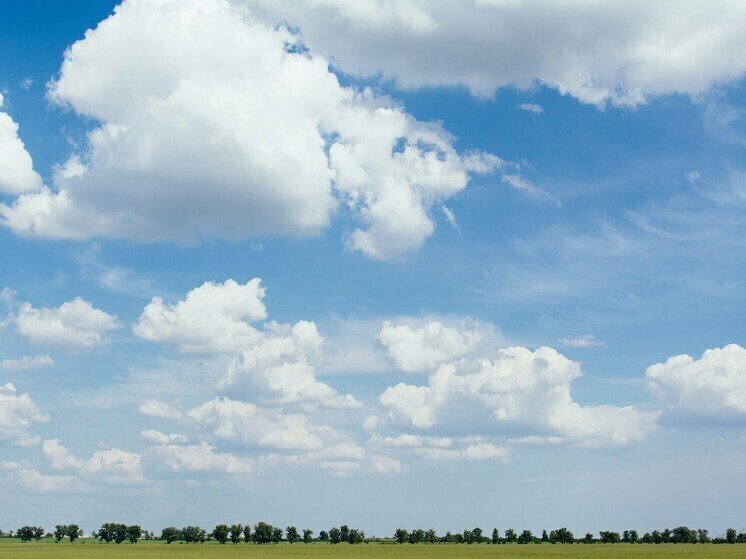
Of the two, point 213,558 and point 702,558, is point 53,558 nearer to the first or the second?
point 213,558

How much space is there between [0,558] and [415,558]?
267ft

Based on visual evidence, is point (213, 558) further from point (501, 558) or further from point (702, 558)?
point (702, 558)

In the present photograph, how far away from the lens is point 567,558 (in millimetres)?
164000

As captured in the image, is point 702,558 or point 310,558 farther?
point 310,558

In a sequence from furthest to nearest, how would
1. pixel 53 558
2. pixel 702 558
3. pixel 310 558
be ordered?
pixel 310 558 < pixel 702 558 < pixel 53 558

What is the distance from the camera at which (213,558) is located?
176375mm

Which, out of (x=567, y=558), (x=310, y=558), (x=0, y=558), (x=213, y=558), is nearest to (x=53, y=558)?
(x=0, y=558)

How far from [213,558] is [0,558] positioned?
139 ft

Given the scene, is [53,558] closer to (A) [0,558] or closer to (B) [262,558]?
(A) [0,558]

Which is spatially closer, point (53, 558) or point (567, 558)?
point (53, 558)

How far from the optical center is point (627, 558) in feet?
540

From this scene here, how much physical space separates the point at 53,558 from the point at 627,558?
4350 inches

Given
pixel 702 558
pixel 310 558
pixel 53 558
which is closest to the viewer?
pixel 53 558

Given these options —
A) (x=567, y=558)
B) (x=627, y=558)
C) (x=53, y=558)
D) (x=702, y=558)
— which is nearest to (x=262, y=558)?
(x=53, y=558)
